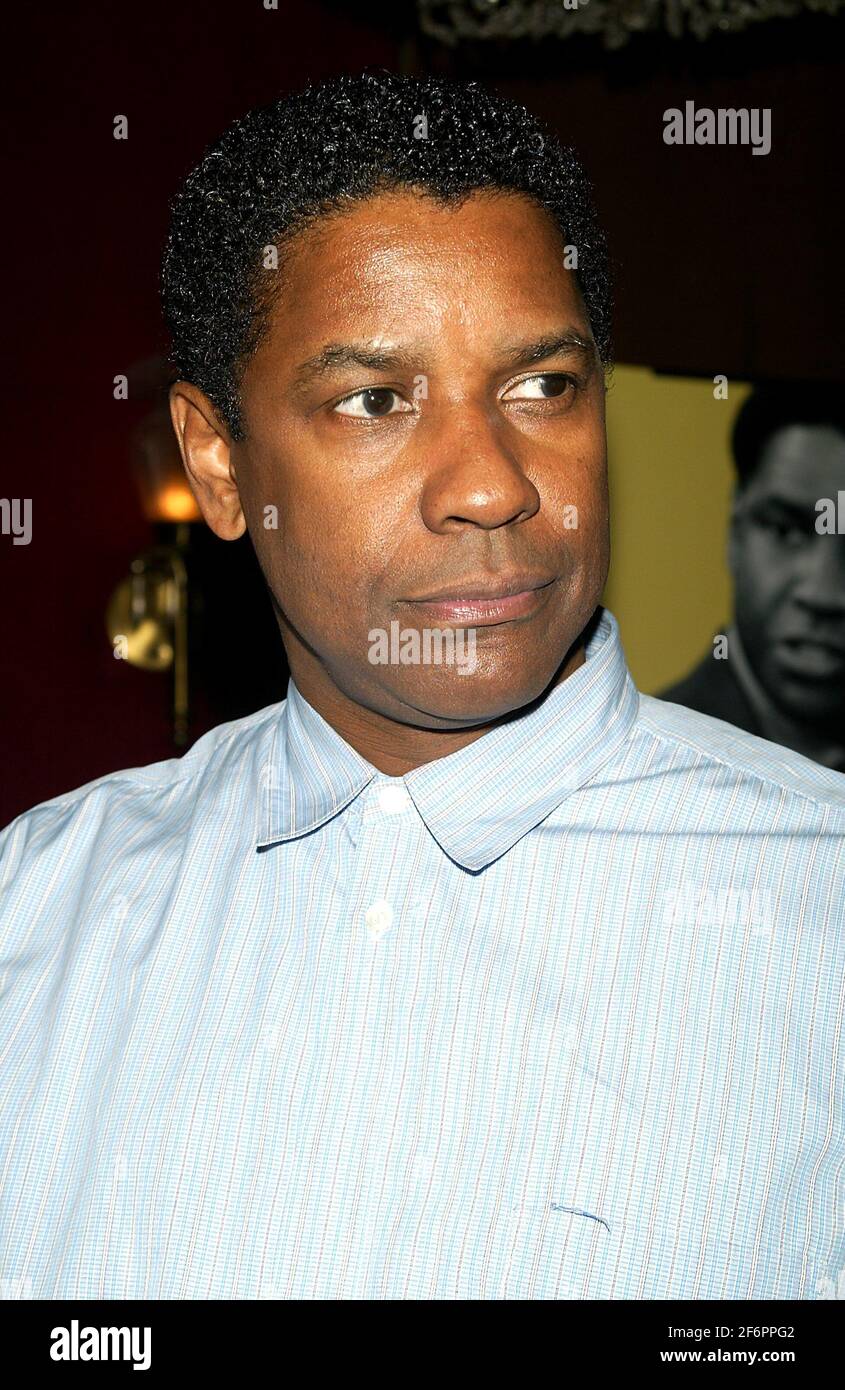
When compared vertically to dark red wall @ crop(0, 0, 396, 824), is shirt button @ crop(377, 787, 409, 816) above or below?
below

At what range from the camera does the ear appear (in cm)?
138

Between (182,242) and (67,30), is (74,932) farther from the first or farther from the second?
(67,30)

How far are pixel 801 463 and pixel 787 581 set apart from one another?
28 cm

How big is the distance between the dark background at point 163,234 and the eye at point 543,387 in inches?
72.4

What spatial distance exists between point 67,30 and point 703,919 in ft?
7.79

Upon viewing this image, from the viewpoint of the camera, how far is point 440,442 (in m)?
1.11

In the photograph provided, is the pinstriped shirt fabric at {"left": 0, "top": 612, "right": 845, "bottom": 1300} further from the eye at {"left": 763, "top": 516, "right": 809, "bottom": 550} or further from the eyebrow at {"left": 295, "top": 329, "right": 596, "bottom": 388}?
the eye at {"left": 763, "top": 516, "right": 809, "bottom": 550}

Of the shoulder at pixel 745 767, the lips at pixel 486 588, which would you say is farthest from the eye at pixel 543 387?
the shoulder at pixel 745 767

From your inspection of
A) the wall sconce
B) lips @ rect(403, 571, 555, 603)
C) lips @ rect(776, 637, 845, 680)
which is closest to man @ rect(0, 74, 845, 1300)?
lips @ rect(403, 571, 555, 603)

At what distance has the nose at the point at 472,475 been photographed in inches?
42.8

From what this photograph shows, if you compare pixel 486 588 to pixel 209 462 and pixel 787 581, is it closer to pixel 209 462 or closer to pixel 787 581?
pixel 209 462

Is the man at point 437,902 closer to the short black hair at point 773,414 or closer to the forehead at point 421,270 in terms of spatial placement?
the forehead at point 421,270

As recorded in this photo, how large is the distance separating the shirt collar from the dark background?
1643mm

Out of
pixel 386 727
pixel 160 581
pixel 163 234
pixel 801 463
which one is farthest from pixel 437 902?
pixel 801 463
